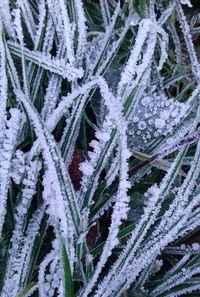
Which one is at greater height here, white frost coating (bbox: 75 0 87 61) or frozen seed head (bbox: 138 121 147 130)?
white frost coating (bbox: 75 0 87 61)

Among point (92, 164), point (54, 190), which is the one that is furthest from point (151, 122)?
point (54, 190)

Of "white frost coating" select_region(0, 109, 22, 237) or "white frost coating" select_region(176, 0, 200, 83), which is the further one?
"white frost coating" select_region(176, 0, 200, 83)

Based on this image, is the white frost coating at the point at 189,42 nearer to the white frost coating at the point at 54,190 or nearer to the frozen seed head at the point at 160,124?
the frozen seed head at the point at 160,124

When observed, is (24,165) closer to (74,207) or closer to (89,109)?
(74,207)

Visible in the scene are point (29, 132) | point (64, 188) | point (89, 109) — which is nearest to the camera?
point (64, 188)

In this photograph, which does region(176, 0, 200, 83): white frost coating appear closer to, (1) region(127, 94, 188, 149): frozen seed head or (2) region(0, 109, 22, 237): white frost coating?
(1) region(127, 94, 188, 149): frozen seed head

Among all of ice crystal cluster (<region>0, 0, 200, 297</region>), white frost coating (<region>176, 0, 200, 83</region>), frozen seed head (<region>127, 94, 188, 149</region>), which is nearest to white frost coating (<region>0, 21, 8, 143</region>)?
ice crystal cluster (<region>0, 0, 200, 297</region>)

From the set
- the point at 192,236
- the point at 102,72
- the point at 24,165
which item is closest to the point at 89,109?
the point at 102,72

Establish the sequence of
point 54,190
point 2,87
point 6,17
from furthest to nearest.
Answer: point 6,17, point 2,87, point 54,190

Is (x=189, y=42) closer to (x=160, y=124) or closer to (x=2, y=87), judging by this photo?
(x=160, y=124)
